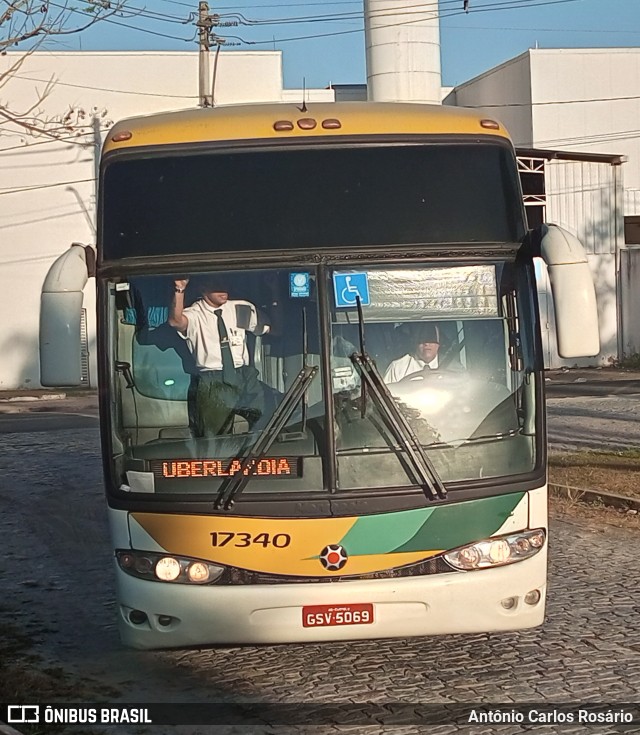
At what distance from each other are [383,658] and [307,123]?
124 inches

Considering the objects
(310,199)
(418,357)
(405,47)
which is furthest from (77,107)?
(418,357)

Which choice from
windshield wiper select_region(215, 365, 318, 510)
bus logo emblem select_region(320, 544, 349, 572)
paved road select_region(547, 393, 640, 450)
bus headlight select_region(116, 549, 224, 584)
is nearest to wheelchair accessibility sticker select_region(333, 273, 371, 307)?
windshield wiper select_region(215, 365, 318, 510)

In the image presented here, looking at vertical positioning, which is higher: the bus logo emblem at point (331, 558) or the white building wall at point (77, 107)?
the white building wall at point (77, 107)

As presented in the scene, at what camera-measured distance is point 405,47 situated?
31.9 meters

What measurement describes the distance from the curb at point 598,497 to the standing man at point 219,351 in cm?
603

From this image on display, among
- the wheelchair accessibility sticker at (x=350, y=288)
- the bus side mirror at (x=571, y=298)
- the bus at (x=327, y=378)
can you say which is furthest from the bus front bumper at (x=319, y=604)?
the wheelchair accessibility sticker at (x=350, y=288)

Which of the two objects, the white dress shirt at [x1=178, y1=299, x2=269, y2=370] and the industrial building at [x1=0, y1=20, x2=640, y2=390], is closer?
the white dress shirt at [x1=178, y1=299, x2=269, y2=370]

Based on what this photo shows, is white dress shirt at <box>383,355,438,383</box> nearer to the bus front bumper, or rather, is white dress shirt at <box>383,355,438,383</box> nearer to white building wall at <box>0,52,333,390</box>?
the bus front bumper

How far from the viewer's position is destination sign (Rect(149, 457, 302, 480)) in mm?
5758

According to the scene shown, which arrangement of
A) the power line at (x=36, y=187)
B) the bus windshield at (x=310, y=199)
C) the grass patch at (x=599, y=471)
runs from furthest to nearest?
1. the power line at (x=36, y=187)
2. the grass patch at (x=599, y=471)
3. the bus windshield at (x=310, y=199)

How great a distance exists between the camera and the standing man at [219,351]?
19.3 feet

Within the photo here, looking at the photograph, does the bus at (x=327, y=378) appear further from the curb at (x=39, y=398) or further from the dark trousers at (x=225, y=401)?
the curb at (x=39, y=398)

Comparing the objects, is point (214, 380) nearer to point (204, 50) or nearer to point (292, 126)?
point (292, 126)

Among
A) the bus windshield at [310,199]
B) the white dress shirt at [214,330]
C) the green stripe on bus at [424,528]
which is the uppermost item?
the bus windshield at [310,199]
